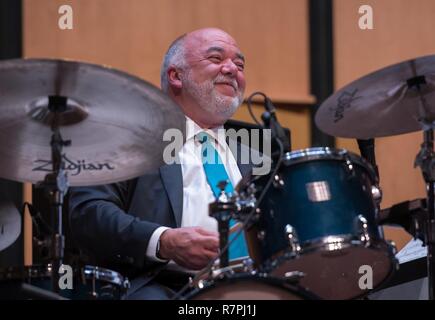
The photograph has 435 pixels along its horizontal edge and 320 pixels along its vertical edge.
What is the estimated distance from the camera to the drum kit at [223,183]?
2.05 m

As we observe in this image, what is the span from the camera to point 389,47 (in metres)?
4.38

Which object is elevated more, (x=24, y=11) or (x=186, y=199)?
(x=24, y=11)

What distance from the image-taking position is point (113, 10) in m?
4.02

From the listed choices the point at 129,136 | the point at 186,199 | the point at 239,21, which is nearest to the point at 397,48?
the point at 239,21

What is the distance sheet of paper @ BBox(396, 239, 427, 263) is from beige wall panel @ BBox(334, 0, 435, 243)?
5.21 feet

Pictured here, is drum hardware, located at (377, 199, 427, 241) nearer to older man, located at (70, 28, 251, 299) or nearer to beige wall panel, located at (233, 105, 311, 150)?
older man, located at (70, 28, 251, 299)

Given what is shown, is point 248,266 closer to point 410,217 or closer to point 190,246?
point 190,246

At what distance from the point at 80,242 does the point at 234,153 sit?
1.95 feet

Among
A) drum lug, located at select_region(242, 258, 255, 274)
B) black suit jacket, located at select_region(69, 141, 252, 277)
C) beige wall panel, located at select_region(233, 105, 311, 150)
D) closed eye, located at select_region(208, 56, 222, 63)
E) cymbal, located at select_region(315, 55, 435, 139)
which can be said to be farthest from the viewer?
beige wall panel, located at select_region(233, 105, 311, 150)

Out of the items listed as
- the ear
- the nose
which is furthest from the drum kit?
the ear

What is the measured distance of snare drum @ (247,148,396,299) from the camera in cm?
209

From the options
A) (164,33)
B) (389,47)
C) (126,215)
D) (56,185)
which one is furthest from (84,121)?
(389,47)
